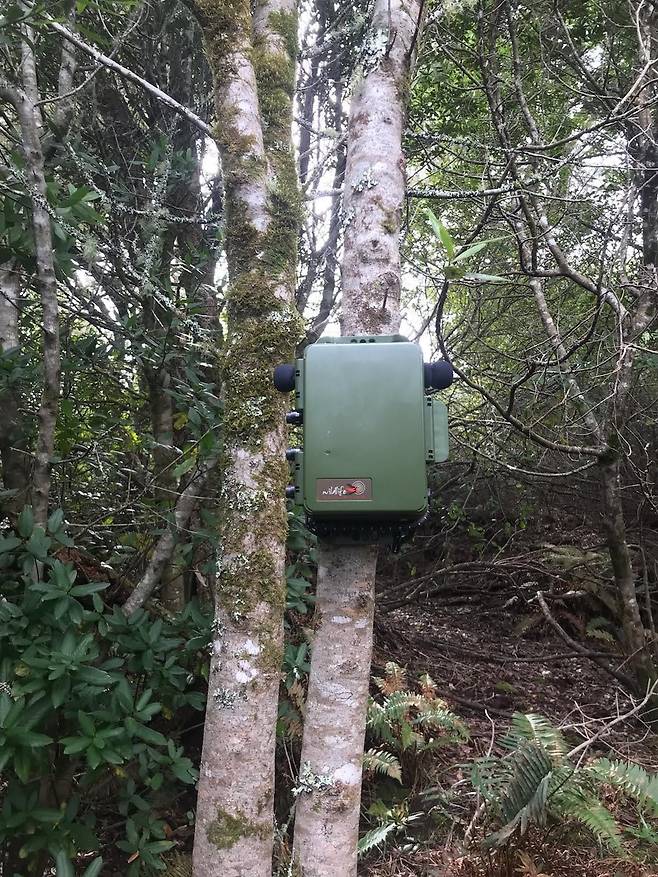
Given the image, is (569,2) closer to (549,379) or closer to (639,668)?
(549,379)

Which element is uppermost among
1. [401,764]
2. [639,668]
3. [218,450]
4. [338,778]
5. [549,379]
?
[549,379]

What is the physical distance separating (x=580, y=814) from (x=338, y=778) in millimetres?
1404

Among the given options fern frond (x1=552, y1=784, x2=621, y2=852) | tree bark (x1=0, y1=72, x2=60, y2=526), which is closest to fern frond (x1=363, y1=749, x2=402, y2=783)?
fern frond (x1=552, y1=784, x2=621, y2=852)

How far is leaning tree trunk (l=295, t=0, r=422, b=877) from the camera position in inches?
61.7

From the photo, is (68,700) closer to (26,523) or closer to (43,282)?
(26,523)

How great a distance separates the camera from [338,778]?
1.57 meters

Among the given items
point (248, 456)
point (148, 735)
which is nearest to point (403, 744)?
point (148, 735)

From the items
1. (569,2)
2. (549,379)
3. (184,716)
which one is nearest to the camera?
(184,716)

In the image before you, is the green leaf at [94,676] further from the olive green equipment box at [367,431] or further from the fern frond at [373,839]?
the fern frond at [373,839]

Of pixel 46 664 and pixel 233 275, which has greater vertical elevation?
pixel 233 275

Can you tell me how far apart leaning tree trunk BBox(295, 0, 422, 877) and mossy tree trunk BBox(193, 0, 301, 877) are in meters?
0.11

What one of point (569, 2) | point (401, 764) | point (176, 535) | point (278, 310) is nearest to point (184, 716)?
point (176, 535)

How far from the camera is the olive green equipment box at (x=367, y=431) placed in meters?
1.42

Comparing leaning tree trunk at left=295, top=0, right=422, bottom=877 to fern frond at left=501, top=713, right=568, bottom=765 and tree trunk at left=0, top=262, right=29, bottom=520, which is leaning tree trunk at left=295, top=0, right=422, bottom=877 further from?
tree trunk at left=0, top=262, right=29, bottom=520
